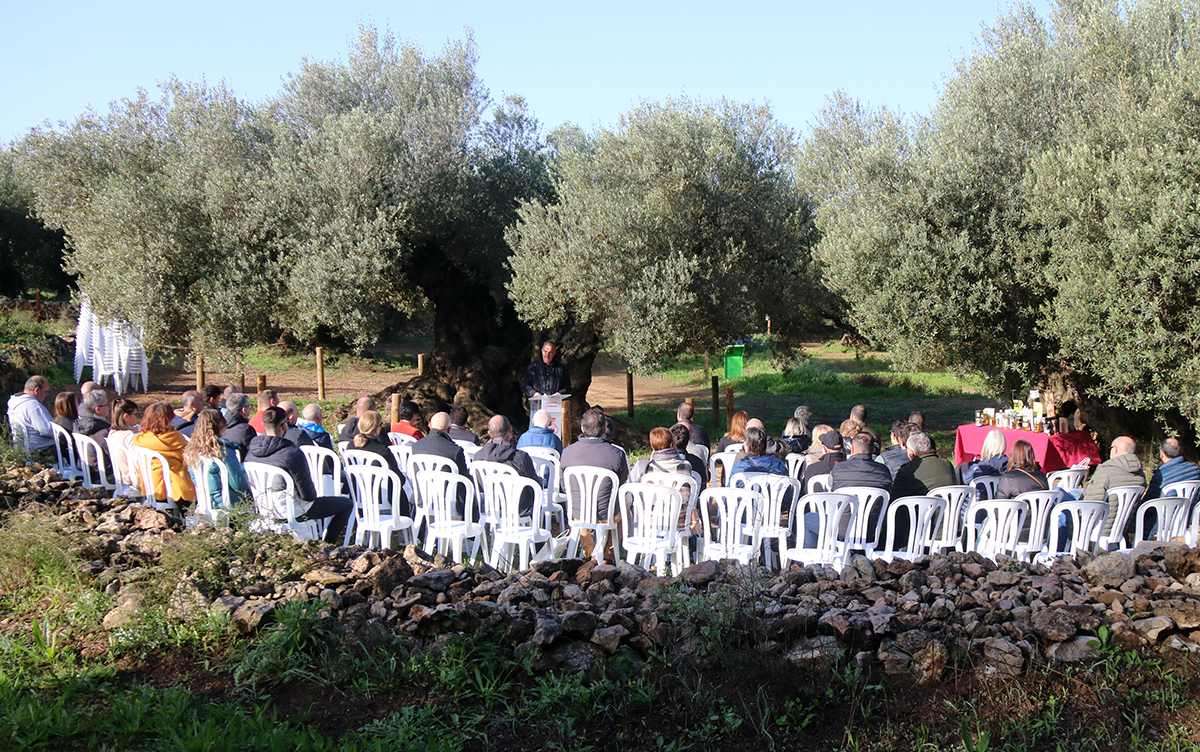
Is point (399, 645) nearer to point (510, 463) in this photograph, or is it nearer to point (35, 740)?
point (35, 740)

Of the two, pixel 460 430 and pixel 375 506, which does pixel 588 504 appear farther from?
pixel 460 430

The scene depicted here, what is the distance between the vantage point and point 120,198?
1165cm

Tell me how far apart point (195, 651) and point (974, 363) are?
9.12 m

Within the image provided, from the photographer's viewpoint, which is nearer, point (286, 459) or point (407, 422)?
point (286, 459)

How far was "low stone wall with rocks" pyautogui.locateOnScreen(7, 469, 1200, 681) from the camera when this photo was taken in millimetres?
3863

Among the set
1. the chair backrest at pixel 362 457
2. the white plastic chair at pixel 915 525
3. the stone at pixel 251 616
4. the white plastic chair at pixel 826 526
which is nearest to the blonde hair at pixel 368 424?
the chair backrest at pixel 362 457

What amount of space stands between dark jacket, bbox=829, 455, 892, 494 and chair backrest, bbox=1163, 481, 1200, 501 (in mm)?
2109

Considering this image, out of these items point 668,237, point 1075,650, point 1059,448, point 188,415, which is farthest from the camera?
point 668,237

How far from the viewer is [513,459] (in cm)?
652

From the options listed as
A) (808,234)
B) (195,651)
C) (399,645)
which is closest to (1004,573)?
(399,645)

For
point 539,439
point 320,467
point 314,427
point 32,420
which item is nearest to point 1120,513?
point 539,439

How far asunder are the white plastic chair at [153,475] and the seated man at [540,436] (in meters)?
2.84

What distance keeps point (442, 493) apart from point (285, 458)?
1154mm

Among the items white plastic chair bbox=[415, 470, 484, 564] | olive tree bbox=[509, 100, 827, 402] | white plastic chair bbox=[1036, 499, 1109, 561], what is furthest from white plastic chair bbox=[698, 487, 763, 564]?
olive tree bbox=[509, 100, 827, 402]
